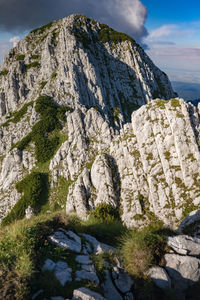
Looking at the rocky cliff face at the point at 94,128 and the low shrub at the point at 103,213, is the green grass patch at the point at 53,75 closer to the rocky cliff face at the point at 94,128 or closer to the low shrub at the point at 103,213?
the rocky cliff face at the point at 94,128

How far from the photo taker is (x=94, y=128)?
61344 millimetres

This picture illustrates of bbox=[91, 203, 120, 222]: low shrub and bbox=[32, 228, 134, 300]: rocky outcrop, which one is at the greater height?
bbox=[32, 228, 134, 300]: rocky outcrop

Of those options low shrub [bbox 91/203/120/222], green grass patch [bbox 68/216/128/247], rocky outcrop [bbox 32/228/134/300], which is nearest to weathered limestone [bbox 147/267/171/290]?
rocky outcrop [bbox 32/228/134/300]

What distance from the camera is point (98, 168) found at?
42219 millimetres

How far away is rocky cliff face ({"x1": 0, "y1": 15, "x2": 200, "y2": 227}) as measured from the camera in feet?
113

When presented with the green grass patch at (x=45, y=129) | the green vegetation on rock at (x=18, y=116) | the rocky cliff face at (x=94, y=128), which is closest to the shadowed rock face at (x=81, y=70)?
the rocky cliff face at (x=94, y=128)

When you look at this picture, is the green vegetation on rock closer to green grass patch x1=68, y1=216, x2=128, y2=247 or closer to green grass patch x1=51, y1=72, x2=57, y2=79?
green grass patch x1=51, y1=72, x2=57, y2=79

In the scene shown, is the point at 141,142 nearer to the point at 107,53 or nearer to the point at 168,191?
the point at 168,191

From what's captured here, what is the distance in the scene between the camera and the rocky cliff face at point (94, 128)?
3450cm

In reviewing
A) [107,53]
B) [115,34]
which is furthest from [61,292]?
[115,34]

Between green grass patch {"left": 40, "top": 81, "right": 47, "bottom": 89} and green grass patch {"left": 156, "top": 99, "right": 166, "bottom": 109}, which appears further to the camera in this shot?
green grass patch {"left": 40, "top": 81, "right": 47, "bottom": 89}

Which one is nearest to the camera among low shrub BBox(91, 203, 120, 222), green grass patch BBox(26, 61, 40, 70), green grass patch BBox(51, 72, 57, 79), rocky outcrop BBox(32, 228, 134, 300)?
rocky outcrop BBox(32, 228, 134, 300)

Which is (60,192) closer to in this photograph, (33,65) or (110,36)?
(33,65)

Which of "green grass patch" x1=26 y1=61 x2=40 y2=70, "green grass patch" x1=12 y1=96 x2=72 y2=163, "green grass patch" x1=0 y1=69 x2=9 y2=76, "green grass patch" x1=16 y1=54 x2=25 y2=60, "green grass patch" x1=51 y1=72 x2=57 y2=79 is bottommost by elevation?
"green grass patch" x1=12 y1=96 x2=72 y2=163
